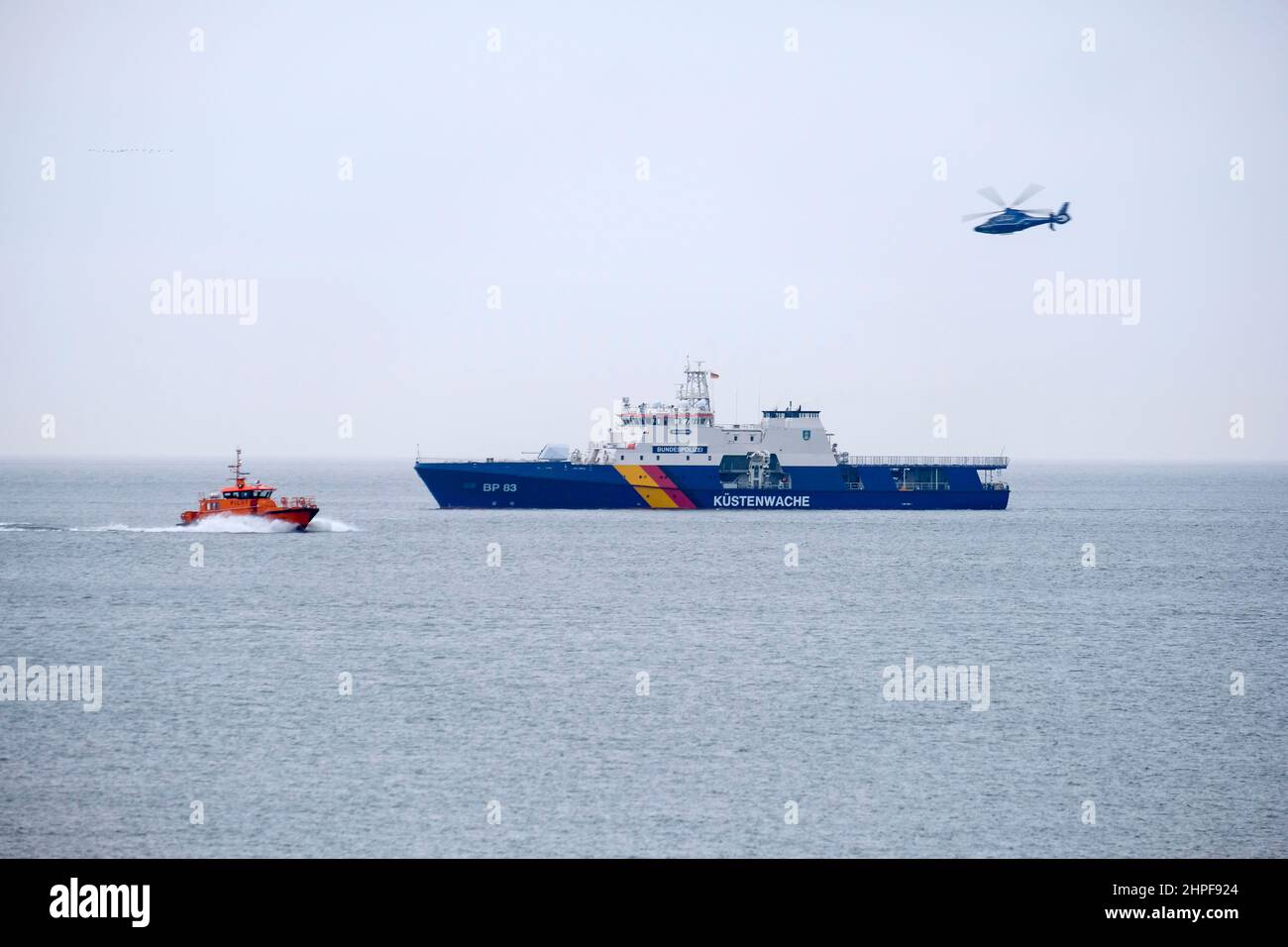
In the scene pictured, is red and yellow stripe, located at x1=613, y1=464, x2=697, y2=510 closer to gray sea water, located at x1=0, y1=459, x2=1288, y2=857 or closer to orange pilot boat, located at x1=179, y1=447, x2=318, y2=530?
gray sea water, located at x1=0, y1=459, x2=1288, y2=857

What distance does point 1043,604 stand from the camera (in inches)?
2010

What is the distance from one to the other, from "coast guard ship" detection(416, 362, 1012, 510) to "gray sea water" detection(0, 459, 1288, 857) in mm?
20812

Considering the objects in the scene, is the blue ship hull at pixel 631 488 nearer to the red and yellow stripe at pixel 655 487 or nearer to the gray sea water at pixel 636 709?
the red and yellow stripe at pixel 655 487

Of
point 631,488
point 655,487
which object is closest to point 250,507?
point 631,488

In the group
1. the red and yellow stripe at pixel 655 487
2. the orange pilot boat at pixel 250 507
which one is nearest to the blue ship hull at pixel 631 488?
the red and yellow stripe at pixel 655 487

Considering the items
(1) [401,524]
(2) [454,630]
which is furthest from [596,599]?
(1) [401,524]

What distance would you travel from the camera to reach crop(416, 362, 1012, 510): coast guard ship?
8712 cm

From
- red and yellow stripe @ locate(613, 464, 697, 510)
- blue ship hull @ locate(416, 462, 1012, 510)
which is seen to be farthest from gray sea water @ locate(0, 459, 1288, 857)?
red and yellow stripe @ locate(613, 464, 697, 510)

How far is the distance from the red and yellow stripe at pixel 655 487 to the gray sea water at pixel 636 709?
68.1ft

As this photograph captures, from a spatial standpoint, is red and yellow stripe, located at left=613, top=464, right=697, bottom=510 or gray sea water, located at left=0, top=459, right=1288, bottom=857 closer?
gray sea water, located at left=0, top=459, right=1288, bottom=857
